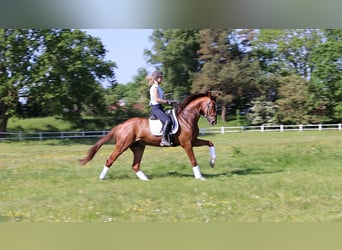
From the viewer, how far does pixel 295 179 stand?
514 centimetres

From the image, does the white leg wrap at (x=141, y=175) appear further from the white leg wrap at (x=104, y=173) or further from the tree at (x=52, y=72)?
the tree at (x=52, y=72)

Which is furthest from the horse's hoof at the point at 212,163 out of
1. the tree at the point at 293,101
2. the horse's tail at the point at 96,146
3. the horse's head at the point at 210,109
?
the horse's tail at the point at 96,146

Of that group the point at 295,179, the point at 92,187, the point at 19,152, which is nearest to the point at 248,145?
the point at 295,179

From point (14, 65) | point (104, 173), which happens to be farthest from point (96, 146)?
point (14, 65)

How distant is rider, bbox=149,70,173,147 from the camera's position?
5.03 m

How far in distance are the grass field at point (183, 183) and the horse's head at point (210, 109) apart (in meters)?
0.33

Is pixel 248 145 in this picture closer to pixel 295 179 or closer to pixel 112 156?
pixel 295 179

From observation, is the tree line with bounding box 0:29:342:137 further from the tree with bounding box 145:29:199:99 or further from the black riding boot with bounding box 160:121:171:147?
the black riding boot with bounding box 160:121:171:147

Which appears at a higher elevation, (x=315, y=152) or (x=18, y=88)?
(x=18, y=88)

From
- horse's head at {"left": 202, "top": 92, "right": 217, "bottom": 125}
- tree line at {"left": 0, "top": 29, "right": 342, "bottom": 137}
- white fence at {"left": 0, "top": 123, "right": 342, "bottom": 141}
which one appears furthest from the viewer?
white fence at {"left": 0, "top": 123, "right": 342, "bottom": 141}

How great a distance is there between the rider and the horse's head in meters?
0.42

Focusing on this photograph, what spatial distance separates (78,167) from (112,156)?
493 mm

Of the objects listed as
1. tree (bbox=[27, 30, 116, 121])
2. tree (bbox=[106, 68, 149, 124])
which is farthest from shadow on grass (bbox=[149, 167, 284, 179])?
tree (bbox=[27, 30, 116, 121])

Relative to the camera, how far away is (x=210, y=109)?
514 cm
